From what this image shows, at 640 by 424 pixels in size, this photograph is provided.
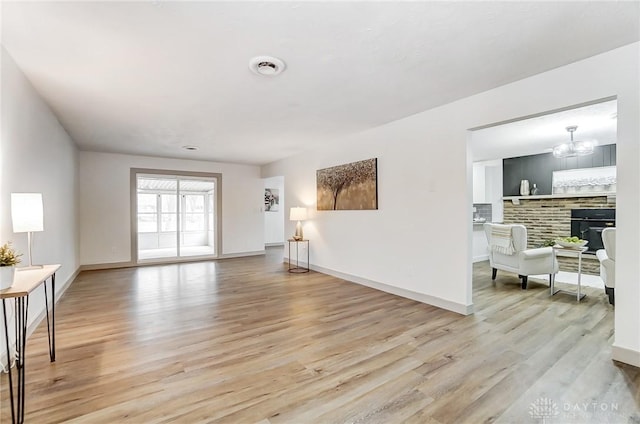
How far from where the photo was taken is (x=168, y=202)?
23.4ft

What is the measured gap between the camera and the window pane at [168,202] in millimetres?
7070

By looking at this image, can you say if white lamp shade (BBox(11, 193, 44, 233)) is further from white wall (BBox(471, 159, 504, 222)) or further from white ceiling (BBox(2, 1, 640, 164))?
white wall (BBox(471, 159, 504, 222))

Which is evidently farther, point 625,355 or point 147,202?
point 147,202

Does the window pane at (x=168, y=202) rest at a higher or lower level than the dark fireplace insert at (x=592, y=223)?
higher

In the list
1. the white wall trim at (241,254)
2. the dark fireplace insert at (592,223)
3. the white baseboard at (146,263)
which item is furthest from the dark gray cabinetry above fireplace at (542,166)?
the white baseboard at (146,263)

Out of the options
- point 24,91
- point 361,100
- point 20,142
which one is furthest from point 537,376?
point 24,91

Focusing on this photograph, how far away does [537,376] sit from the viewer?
2076 millimetres

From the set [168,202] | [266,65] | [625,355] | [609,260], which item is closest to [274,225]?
[168,202]

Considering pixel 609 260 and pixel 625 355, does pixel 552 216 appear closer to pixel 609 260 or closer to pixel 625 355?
pixel 609 260

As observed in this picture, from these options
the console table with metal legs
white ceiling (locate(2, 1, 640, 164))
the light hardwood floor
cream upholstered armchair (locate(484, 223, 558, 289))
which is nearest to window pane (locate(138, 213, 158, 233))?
the light hardwood floor

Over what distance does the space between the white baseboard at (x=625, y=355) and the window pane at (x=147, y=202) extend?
7.89 m

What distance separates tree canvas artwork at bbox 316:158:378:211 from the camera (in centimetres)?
452

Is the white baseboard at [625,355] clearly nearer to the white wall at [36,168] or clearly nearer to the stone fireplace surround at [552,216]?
the stone fireplace surround at [552,216]

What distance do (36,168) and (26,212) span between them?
4.72 feet
